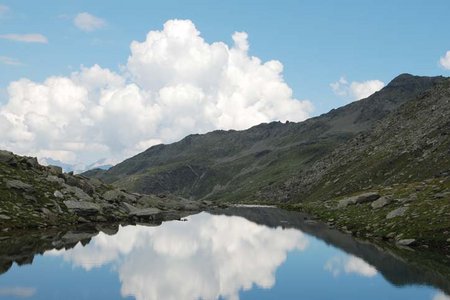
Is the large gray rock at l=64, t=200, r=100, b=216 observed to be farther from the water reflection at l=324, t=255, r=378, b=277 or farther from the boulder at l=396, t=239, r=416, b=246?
the boulder at l=396, t=239, r=416, b=246

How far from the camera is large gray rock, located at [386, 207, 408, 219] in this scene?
50191 mm

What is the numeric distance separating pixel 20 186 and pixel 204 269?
29.3 metres

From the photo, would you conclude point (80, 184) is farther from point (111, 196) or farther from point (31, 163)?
point (31, 163)

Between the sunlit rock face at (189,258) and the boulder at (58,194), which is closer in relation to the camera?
the sunlit rock face at (189,258)

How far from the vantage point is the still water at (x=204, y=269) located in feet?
90.4

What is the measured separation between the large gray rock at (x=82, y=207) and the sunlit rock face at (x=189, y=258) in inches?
207

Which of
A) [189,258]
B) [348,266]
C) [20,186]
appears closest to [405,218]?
[348,266]

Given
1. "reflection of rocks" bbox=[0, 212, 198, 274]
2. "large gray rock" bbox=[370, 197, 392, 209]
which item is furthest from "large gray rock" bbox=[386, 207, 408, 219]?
"reflection of rocks" bbox=[0, 212, 198, 274]

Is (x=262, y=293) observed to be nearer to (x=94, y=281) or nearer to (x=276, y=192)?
(x=94, y=281)

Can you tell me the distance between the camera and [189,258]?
4003cm

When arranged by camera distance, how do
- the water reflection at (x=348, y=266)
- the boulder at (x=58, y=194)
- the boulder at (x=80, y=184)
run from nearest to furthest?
the water reflection at (x=348, y=266) → the boulder at (x=58, y=194) → the boulder at (x=80, y=184)

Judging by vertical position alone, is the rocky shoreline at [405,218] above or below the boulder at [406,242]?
above

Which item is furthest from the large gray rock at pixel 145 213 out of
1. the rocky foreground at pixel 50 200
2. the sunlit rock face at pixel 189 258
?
the sunlit rock face at pixel 189 258

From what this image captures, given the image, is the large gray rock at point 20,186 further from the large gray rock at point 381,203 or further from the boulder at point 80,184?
the large gray rock at point 381,203
